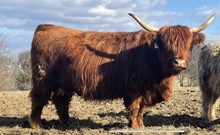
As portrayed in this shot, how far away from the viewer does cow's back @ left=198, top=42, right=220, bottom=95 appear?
882 centimetres

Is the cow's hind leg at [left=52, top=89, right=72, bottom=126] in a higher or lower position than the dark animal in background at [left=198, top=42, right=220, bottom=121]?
lower

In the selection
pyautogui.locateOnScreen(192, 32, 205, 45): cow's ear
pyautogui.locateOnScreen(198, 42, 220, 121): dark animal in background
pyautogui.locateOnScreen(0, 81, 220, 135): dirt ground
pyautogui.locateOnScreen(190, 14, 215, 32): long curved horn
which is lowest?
pyautogui.locateOnScreen(0, 81, 220, 135): dirt ground

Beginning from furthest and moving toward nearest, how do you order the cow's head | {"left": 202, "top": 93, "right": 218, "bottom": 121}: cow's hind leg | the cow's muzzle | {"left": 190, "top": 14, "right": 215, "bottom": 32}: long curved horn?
{"left": 202, "top": 93, "right": 218, "bottom": 121}: cow's hind leg < {"left": 190, "top": 14, "right": 215, "bottom": 32}: long curved horn < the cow's head < the cow's muzzle

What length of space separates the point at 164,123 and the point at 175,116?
3.60 feet

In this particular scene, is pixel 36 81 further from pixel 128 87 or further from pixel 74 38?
pixel 128 87

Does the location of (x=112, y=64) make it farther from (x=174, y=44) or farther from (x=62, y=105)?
(x=62, y=105)

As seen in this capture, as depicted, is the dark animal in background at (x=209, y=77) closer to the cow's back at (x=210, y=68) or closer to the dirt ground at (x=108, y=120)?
the cow's back at (x=210, y=68)

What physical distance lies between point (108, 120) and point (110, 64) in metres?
1.81

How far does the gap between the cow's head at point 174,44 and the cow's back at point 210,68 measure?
1.56m

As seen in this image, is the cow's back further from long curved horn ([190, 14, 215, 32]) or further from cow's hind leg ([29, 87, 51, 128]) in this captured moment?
cow's hind leg ([29, 87, 51, 128])

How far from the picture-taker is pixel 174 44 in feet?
23.4

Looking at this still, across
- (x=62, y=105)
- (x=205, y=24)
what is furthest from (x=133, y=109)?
(x=205, y=24)

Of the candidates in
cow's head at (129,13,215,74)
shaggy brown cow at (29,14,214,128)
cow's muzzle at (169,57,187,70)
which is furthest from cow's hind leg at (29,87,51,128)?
cow's muzzle at (169,57,187,70)

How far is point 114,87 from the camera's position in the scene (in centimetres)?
775
